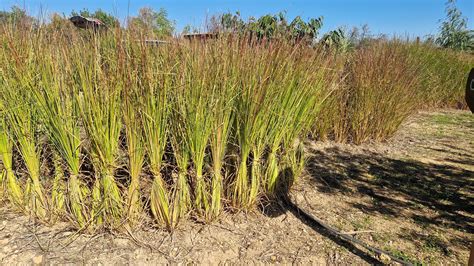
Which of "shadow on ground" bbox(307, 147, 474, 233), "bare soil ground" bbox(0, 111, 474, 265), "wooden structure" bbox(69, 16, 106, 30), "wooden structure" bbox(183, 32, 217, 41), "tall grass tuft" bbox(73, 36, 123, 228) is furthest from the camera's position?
"shadow on ground" bbox(307, 147, 474, 233)

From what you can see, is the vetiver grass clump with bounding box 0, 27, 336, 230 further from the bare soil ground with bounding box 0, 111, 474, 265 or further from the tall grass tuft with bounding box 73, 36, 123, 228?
the bare soil ground with bounding box 0, 111, 474, 265

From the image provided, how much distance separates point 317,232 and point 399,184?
1550 mm

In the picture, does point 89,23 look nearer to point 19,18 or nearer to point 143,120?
point 19,18

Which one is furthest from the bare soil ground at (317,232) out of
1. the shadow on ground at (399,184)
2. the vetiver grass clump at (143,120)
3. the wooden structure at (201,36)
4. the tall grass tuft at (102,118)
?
the wooden structure at (201,36)

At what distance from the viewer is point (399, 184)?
3.79m

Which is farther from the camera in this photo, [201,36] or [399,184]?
[399,184]

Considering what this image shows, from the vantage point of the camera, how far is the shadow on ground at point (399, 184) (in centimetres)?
316

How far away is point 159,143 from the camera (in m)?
2.36

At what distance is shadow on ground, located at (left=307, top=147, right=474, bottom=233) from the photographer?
3.16 m

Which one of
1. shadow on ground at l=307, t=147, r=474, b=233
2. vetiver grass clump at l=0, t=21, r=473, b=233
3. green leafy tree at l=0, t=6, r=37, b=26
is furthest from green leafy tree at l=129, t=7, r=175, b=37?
shadow on ground at l=307, t=147, r=474, b=233

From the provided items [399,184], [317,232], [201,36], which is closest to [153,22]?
[201,36]

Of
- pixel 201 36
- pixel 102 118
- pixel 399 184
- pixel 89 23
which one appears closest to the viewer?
pixel 102 118

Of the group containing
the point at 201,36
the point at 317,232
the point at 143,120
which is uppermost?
the point at 201,36

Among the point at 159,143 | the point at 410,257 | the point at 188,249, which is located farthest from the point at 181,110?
the point at 410,257
